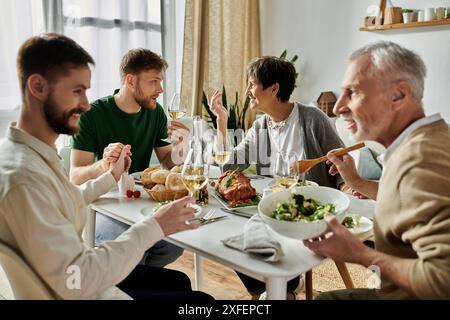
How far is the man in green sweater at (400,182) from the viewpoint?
3.03 ft

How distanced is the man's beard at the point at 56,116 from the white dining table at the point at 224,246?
1.37 ft

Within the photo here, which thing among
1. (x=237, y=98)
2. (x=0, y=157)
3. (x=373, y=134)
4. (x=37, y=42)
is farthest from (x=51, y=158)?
(x=237, y=98)

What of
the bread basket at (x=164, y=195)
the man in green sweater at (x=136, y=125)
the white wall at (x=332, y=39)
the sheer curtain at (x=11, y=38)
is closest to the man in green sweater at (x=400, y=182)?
the bread basket at (x=164, y=195)

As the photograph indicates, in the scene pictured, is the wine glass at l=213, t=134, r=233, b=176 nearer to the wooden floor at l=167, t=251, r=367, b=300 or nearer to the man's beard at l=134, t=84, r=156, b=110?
the man's beard at l=134, t=84, r=156, b=110

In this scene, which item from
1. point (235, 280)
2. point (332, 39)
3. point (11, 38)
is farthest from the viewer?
point (332, 39)

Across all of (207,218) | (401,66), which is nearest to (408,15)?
(401,66)

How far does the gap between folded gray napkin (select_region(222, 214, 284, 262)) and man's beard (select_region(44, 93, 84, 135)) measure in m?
0.55

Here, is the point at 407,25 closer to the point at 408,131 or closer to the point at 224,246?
the point at 408,131

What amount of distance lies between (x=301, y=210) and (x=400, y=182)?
319mm

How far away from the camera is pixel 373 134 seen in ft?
3.93

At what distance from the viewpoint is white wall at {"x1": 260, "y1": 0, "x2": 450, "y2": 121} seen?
10.7ft

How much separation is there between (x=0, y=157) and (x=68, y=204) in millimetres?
198

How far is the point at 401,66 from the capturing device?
1121 millimetres

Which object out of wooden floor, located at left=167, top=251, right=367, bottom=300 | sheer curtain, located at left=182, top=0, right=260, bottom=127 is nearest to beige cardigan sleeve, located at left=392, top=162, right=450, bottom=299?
wooden floor, located at left=167, top=251, right=367, bottom=300
